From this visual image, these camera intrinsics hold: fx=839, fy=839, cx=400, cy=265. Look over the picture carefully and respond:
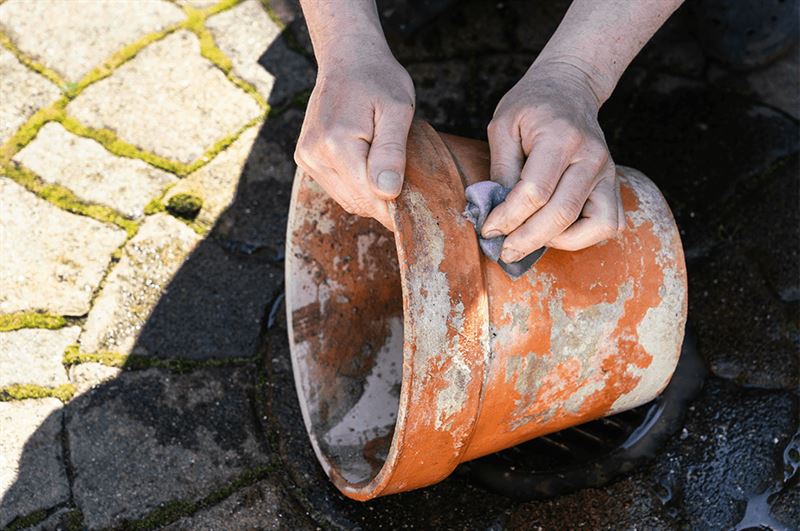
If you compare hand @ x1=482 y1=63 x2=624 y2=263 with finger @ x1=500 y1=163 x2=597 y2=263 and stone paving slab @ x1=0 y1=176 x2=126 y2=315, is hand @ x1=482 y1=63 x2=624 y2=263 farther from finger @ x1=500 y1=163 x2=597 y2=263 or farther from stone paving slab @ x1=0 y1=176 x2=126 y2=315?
stone paving slab @ x1=0 y1=176 x2=126 y2=315

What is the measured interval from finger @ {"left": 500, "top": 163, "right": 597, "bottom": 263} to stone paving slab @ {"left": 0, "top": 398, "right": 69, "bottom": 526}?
1.56 metres

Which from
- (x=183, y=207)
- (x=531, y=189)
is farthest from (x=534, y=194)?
(x=183, y=207)

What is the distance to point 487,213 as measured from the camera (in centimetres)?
205

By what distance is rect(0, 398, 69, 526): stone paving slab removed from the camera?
2.52 metres

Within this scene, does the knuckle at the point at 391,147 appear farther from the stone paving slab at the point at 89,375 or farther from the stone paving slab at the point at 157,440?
the stone paving slab at the point at 89,375

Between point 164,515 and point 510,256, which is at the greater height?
point 510,256

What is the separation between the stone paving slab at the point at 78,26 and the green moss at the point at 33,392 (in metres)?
1.32

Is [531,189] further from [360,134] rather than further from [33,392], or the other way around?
[33,392]

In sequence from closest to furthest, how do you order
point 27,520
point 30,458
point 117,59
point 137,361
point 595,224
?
1. point 595,224
2. point 27,520
3. point 30,458
4. point 137,361
5. point 117,59

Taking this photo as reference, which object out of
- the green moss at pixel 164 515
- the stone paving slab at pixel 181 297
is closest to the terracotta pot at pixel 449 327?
the stone paving slab at pixel 181 297

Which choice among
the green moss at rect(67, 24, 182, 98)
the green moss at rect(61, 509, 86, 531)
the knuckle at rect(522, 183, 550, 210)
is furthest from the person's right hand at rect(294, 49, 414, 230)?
the green moss at rect(67, 24, 182, 98)

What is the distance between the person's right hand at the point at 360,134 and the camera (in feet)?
6.61

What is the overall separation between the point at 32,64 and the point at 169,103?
586 millimetres

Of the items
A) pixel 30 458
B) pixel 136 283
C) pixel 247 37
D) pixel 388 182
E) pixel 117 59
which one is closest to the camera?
pixel 388 182
